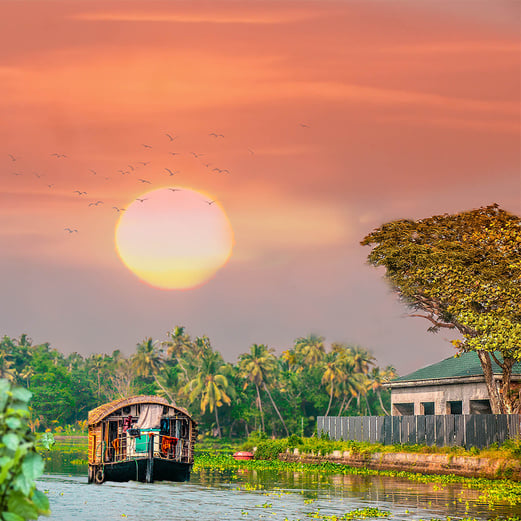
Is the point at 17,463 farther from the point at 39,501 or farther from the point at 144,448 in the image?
the point at 144,448

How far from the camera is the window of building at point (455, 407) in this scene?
178ft

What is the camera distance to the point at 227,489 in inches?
1436

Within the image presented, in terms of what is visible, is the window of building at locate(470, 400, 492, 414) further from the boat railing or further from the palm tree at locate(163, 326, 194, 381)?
the palm tree at locate(163, 326, 194, 381)

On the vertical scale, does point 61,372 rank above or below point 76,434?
above

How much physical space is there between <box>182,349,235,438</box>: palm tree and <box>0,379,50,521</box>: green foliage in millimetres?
97089

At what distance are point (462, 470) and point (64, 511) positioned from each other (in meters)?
22.2

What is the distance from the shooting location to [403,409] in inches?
2367

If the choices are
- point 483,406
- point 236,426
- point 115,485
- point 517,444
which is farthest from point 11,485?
point 236,426

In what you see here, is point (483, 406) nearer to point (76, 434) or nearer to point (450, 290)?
point (450, 290)

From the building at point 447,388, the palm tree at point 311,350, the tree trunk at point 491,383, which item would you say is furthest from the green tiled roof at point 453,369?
the palm tree at point 311,350

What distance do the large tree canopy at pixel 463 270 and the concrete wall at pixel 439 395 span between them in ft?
9.35

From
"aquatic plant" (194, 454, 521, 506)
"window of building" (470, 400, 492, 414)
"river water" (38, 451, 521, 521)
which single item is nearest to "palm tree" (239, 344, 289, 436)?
"aquatic plant" (194, 454, 521, 506)

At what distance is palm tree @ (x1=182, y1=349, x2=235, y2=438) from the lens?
104625 millimetres

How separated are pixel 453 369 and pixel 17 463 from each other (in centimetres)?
5117
